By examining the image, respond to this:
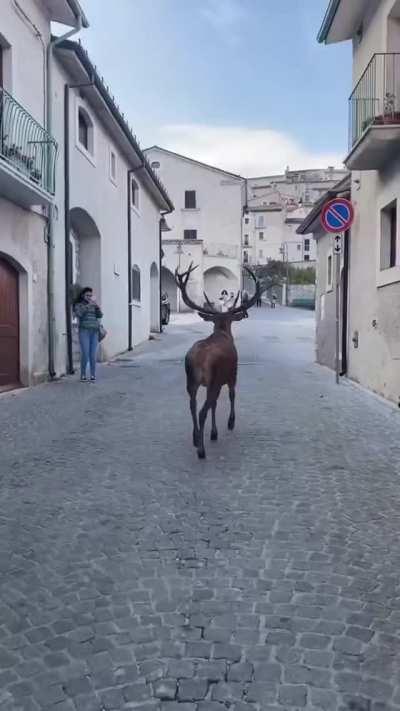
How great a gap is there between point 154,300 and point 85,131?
12.7 m

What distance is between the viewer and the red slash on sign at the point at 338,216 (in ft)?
36.8

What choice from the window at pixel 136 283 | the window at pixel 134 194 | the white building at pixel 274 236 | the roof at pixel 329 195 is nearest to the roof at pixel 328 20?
the roof at pixel 329 195

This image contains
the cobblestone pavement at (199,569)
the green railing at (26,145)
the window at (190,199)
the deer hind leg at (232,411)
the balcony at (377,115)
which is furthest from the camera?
the window at (190,199)

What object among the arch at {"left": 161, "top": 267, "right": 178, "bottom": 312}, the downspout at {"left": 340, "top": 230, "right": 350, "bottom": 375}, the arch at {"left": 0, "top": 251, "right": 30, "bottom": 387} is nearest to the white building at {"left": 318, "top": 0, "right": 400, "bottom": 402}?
the downspout at {"left": 340, "top": 230, "right": 350, "bottom": 375}

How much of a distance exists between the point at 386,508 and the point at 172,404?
5.04m

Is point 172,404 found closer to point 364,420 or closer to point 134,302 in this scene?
point 364,420

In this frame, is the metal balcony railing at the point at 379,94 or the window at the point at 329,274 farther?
the window at the point at 329,274

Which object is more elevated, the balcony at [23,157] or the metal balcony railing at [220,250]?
the metal balcony railing at [220,250]

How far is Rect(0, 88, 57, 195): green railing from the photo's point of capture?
9.52 meters

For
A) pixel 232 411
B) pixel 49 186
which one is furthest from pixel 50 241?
pixel 232 411

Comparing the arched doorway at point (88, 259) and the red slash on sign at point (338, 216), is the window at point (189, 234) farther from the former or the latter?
the red slash on sign at point (338, 216)

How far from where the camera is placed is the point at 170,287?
159 ft

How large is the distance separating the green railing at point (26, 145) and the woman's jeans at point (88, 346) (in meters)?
2.64

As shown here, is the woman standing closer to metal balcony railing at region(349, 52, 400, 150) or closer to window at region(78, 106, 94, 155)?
window at region(78, 106, 94, 155)
